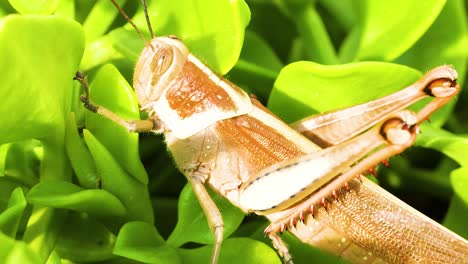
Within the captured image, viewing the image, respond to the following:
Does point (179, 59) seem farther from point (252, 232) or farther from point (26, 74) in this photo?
point (26, 74)

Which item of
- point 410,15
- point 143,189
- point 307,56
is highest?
point 410,15

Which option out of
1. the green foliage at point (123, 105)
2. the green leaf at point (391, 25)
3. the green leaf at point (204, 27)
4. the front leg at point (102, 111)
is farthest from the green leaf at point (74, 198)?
the green leaf at point (391, 25)

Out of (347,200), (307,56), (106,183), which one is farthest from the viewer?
(307,56)

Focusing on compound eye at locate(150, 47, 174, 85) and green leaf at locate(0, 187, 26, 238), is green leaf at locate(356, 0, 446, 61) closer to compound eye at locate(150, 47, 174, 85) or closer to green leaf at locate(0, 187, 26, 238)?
compound eye at locate(150, 47, 174, 85)

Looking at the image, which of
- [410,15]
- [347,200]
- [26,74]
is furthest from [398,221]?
[26,74]

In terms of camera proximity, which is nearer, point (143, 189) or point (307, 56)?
point (143, 189)

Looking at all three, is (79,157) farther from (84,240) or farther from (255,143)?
(255,143)

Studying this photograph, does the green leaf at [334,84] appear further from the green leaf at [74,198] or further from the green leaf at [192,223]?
the green leaf at [74,198]

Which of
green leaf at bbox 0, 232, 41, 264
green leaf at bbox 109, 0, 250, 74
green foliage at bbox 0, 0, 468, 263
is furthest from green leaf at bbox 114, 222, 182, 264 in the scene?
green leaf at bbox 109, 0, 250, 74
